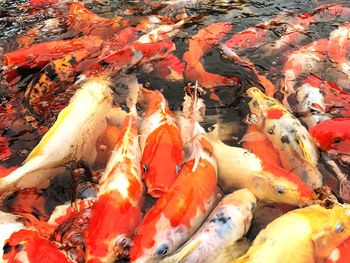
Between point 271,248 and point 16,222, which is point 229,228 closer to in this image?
point 271,248

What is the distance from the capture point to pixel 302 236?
309 centimetres

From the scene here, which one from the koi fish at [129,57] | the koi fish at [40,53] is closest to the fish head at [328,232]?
the koi fish at [129,57]

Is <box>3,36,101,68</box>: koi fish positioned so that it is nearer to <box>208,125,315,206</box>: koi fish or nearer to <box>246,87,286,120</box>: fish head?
<box>246,87,286,120</box>: fish head

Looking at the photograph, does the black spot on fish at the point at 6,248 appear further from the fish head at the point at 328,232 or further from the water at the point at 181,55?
the fish head at the point at 328,232

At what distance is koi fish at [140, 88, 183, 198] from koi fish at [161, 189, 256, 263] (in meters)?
0.53

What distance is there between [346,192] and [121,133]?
89.3 inches

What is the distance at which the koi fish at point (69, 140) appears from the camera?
3.84 m

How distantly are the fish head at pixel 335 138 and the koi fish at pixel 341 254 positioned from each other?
3.88 feet

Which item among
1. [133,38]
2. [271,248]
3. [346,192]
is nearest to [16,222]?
[271,248]

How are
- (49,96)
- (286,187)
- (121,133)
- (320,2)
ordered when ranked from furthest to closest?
(320,2)
(49,96)
(121,133)
(286,187)

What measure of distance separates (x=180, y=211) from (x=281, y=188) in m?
0.91

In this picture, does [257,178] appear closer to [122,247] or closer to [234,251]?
[234,251]

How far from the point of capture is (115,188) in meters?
3.60

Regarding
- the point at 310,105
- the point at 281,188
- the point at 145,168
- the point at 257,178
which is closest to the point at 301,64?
the point at 310,105
